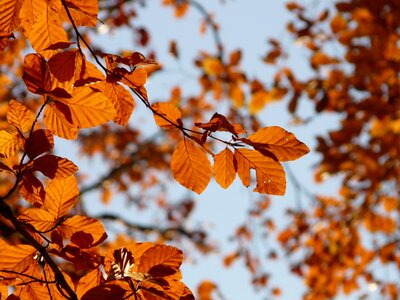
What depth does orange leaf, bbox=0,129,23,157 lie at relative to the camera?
0.83m

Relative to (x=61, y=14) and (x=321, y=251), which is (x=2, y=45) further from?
(x=321, y=251)

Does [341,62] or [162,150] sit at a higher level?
[162,150]

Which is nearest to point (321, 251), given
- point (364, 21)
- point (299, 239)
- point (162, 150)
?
point (299, 239)

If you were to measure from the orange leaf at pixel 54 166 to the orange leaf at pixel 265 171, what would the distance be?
0.86 ft

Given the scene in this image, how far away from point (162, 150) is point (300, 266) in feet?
7.37

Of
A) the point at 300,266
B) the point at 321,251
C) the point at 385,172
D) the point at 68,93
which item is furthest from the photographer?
the point at 300,266

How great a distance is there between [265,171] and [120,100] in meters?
0.26

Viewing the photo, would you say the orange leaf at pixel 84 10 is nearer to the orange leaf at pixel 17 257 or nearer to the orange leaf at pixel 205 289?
the orange leaf at pixel 17 257

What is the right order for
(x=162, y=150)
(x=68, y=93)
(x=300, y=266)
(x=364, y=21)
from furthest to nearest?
(x=162, y=150)
(x=300, y=266)
(x=364, y=21)
(x=68, y=93)

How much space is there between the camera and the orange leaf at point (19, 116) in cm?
83

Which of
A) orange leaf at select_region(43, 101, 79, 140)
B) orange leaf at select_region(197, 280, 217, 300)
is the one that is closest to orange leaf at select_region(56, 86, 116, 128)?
orange leaf at select_region(43, 101, 79, 140)

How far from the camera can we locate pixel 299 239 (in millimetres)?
4672

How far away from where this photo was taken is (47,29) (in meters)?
0.86

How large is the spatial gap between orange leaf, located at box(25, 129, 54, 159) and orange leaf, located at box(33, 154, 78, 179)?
14mm
